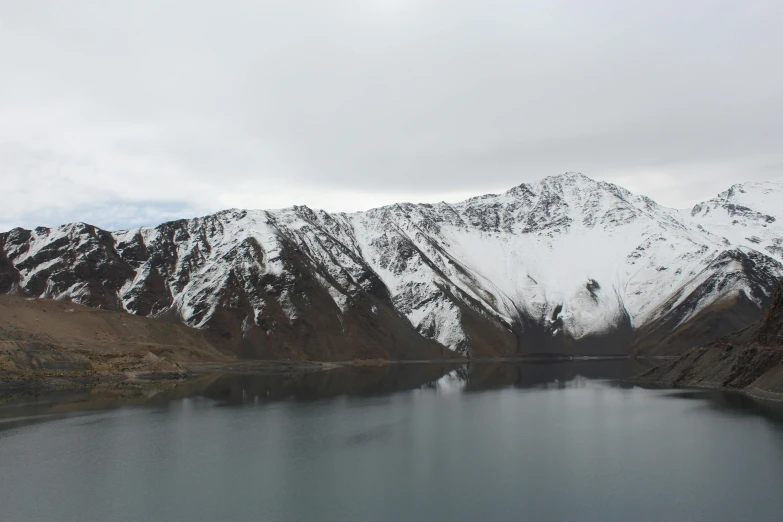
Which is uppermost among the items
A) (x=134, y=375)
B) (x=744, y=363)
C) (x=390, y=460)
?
(x=744, y=363)

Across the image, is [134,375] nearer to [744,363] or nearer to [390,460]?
[390,460]

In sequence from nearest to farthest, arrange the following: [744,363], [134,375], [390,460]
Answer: [390,460] < [744,363] < [134,375]

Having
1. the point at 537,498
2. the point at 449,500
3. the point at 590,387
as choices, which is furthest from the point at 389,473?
the point at 590,387

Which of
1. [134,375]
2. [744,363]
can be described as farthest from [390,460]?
[134,375]

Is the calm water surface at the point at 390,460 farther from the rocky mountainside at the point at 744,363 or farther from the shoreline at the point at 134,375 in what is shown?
the shoreline at the point at 134,375

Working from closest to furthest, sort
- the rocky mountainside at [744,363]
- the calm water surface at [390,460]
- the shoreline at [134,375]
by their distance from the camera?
the calm water surface at [390,460] → the rocky mountainside at [744,363] → the shoreline at [134,375]

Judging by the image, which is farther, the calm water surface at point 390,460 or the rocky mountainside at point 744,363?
the rocky mountainside at point 744,363

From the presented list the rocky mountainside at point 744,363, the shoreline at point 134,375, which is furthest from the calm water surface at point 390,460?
the shoreline at point 134,375

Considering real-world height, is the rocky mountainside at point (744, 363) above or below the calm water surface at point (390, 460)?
above

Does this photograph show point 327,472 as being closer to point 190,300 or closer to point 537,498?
point 537,498
